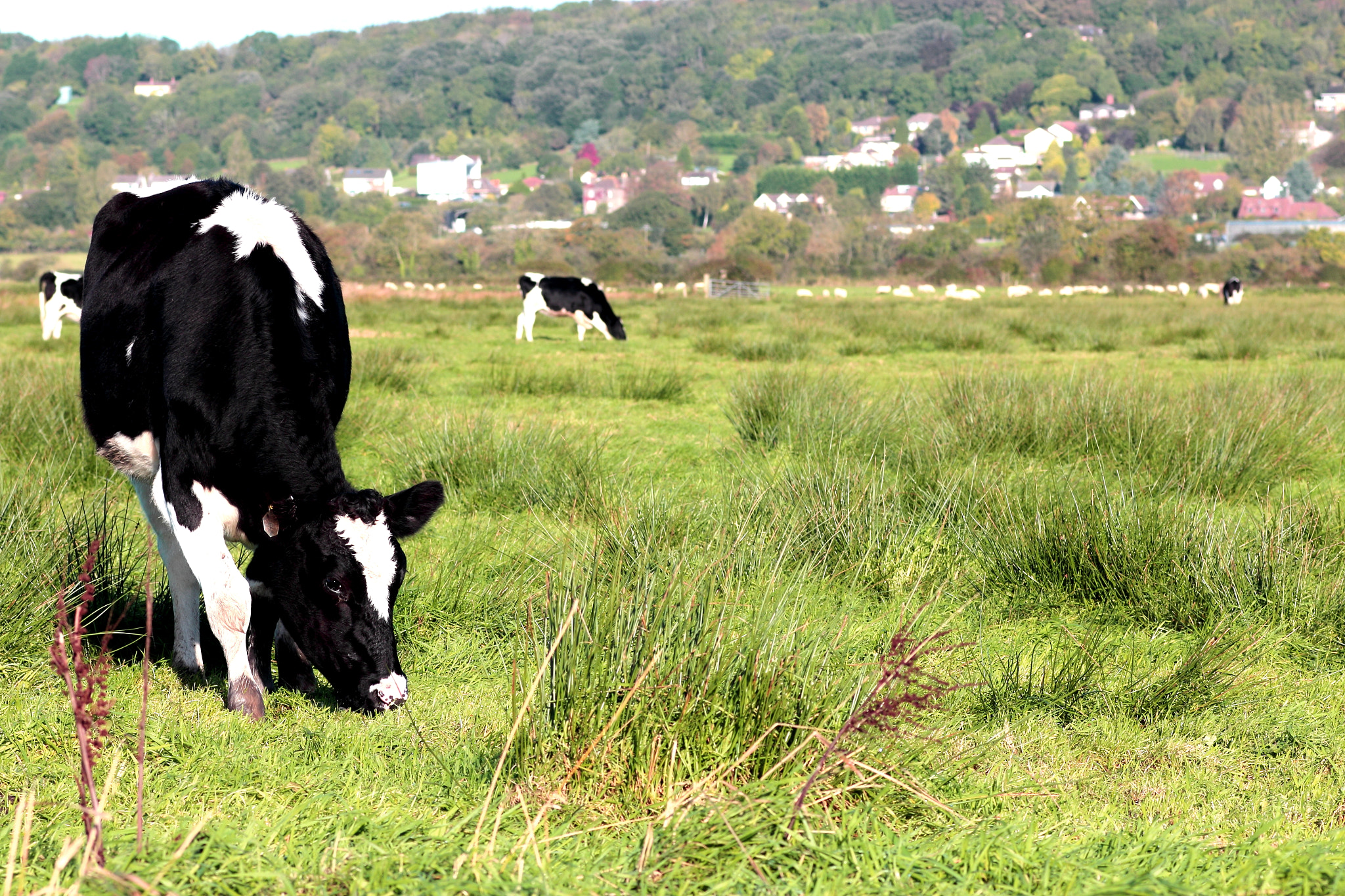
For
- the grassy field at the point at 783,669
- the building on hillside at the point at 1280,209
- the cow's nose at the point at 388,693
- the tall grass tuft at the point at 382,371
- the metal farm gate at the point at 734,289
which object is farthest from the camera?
the building on hillside at the point at 1280,209

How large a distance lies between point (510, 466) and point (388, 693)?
3.34 m

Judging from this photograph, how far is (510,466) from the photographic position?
716 centimetres

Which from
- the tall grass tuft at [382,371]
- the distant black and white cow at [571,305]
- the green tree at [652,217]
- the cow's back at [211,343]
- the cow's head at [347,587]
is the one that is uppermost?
the cow's back at [211,343]

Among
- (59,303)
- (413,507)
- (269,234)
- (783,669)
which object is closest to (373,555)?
(413,507)

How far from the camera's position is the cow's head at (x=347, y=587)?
12.8 ft

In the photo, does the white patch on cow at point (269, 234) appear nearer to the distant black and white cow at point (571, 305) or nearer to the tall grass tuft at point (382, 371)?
the tall grass tuft at point (382, 371)

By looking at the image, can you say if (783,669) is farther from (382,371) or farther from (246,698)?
(382,371)

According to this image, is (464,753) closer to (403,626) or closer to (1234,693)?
(403,626)

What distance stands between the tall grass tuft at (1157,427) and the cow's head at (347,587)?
4.49m

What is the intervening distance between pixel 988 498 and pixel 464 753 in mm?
3418

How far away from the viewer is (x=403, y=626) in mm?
4746

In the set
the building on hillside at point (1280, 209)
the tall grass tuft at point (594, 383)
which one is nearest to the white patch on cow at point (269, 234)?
the tall grass tuft at point (594, 383)

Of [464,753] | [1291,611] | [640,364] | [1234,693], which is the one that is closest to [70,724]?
[464,753]

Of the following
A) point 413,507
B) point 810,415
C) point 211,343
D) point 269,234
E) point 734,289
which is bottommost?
point 734,289
